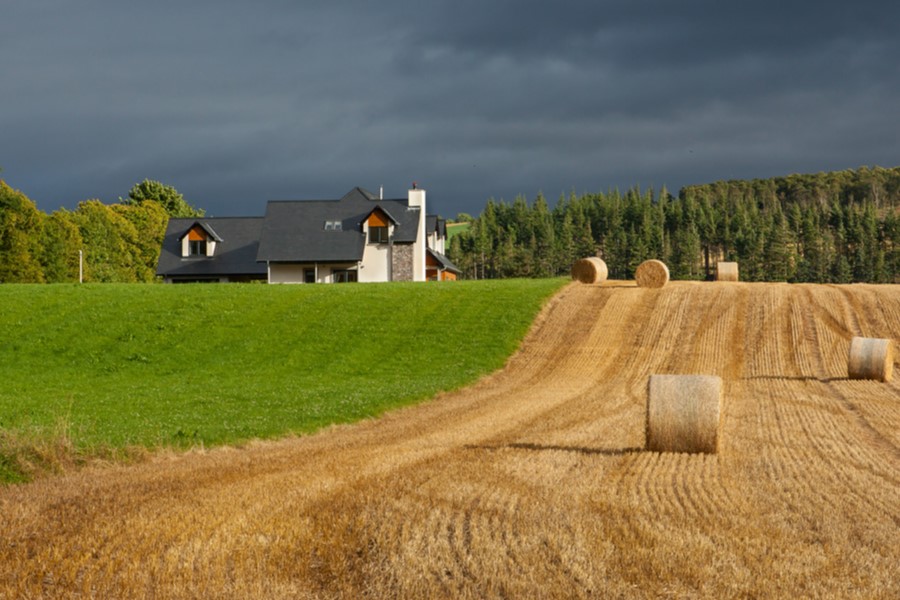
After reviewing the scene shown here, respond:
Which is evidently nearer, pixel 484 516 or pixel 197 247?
pixel 484 516

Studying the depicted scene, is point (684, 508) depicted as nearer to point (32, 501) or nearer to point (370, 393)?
point (32, 501)

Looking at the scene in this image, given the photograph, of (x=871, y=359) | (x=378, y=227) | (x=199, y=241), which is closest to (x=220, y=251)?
(x=199, y=241)

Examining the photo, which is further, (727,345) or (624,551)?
(727,345)

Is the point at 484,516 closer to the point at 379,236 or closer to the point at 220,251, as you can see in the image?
the point at 379,236

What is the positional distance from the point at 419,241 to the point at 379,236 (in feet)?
9.72

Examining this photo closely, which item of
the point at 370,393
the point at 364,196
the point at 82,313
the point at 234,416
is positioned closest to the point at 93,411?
the point at 234,416

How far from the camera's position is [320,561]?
8.80 metres

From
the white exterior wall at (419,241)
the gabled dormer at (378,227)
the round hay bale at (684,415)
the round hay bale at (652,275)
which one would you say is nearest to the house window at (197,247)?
the gabled dormer at (378,227)

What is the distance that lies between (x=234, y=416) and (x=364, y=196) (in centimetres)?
5122

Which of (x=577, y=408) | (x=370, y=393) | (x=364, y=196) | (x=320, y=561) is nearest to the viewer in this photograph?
(x=320, y=561)

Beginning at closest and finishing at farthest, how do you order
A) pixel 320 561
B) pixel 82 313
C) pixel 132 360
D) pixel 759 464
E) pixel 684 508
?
pixel 320 561 → pixel 684 508 → pixel 759 464 → pixel 132 360 → pixel 82 313

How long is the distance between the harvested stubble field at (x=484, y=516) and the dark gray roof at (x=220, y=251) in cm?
4964

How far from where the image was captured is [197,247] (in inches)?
2758

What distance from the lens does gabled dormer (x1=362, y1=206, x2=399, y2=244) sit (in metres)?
65.9
